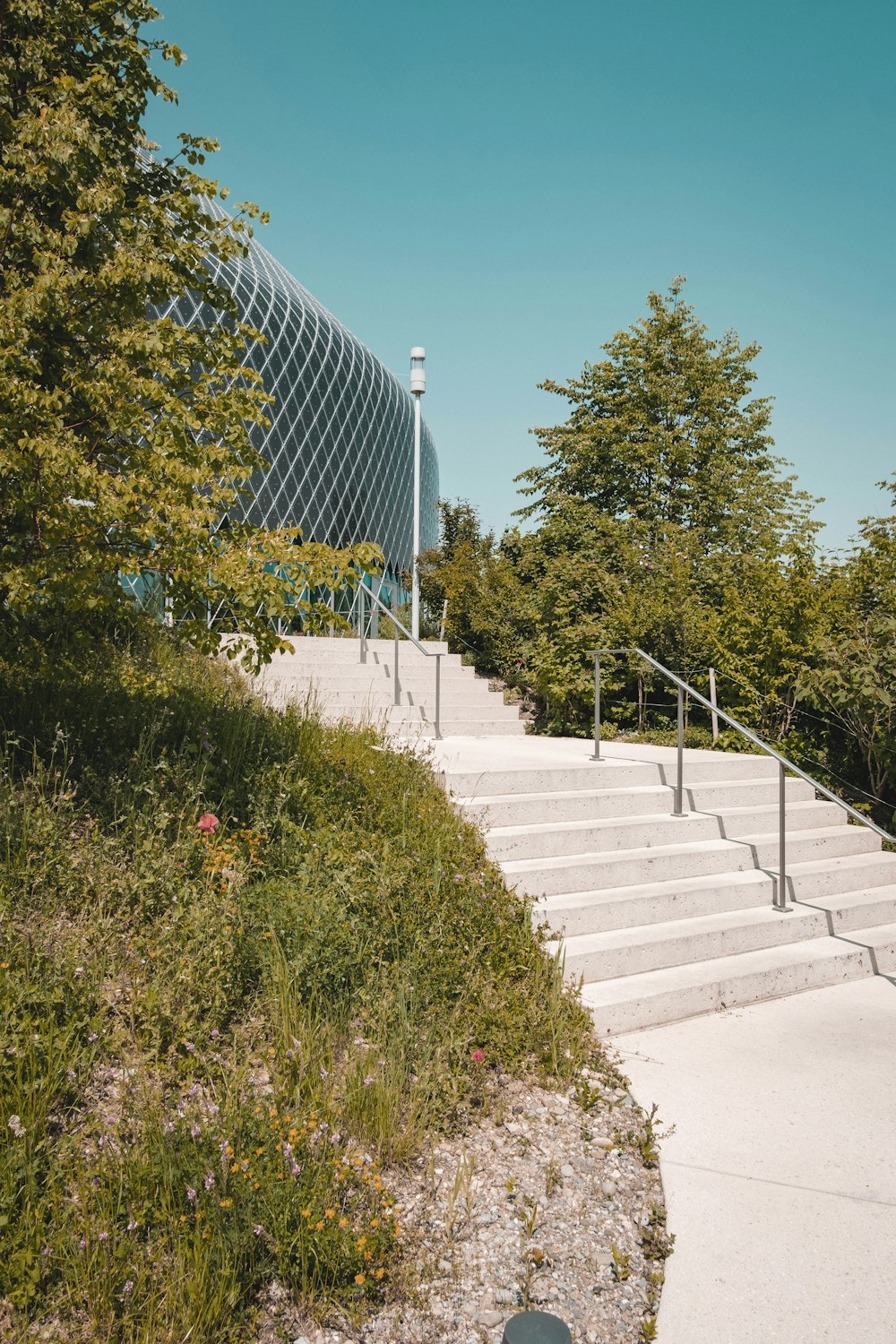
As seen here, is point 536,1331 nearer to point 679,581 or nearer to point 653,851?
point 653,851

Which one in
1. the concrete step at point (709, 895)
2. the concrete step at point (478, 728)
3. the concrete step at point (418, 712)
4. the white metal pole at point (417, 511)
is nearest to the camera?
the concrete step at point (709, 895)

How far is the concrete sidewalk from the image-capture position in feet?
8.36

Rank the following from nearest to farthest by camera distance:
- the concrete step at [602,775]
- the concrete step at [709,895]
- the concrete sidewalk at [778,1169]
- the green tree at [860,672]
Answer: the concrete sidewalk at [778,1169] → the concrete step at [709,895] → the concrete step at [602,775] → the green tree at [860,672]

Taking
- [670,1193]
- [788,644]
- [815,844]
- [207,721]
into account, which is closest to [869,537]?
[788,644]

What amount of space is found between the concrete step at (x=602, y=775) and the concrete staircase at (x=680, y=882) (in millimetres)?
14

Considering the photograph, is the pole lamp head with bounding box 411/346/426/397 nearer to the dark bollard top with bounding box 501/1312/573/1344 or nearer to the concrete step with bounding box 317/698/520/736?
the concrete step with bounding box 317/698/520/736

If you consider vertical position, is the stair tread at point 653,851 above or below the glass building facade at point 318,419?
below

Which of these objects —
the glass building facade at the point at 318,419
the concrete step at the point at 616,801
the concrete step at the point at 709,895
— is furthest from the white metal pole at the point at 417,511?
the glass building facade at the point at 318,419

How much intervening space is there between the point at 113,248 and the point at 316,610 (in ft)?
7.16

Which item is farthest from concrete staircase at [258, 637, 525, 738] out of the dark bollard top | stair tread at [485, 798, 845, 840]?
the dark bollard top

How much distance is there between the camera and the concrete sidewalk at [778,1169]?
255 centimetres

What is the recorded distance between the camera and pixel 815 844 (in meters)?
6.82

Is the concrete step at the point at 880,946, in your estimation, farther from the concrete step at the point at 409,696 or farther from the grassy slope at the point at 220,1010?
the concrete step at the point at 409,696

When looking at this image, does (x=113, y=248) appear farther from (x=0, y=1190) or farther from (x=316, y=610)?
(x=0, y=1190)
